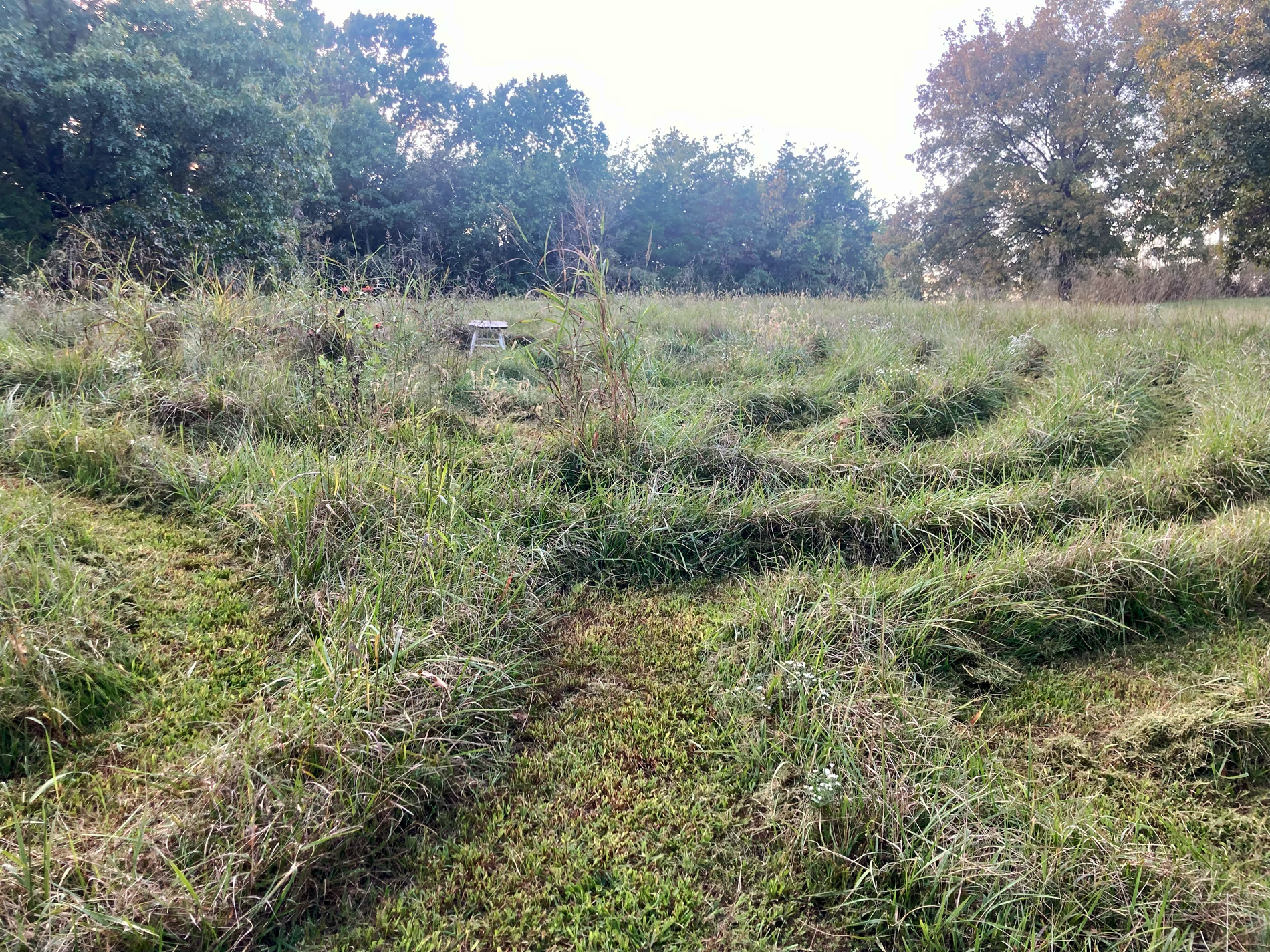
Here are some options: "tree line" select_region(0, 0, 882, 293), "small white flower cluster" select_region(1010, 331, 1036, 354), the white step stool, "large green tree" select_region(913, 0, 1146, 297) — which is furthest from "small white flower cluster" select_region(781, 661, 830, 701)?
"large green tree" select_region(913, 0, 1146, 297)

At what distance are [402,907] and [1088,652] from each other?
8.44 feet

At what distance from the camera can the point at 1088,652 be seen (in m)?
2.40

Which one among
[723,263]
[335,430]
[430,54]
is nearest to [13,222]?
[335,430]

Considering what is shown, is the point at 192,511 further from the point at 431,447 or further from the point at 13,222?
the point at 13,222

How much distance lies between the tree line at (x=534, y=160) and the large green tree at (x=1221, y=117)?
3 centimetres

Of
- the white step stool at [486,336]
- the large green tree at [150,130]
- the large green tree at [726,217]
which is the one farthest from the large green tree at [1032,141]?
the large green tree at [150,130]

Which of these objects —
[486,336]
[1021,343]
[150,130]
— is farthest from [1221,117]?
[150,130]

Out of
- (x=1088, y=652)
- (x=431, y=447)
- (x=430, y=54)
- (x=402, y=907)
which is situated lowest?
(x=402, y=907)

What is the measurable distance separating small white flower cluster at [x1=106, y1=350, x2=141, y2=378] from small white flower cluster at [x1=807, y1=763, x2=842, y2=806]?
4.03m

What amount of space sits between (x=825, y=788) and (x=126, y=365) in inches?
166

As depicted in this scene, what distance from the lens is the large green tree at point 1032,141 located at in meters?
13.6

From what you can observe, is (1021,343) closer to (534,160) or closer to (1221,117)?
(1221,117)

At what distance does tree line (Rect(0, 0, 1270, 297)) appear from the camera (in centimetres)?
846

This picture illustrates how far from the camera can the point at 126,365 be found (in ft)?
11.5
